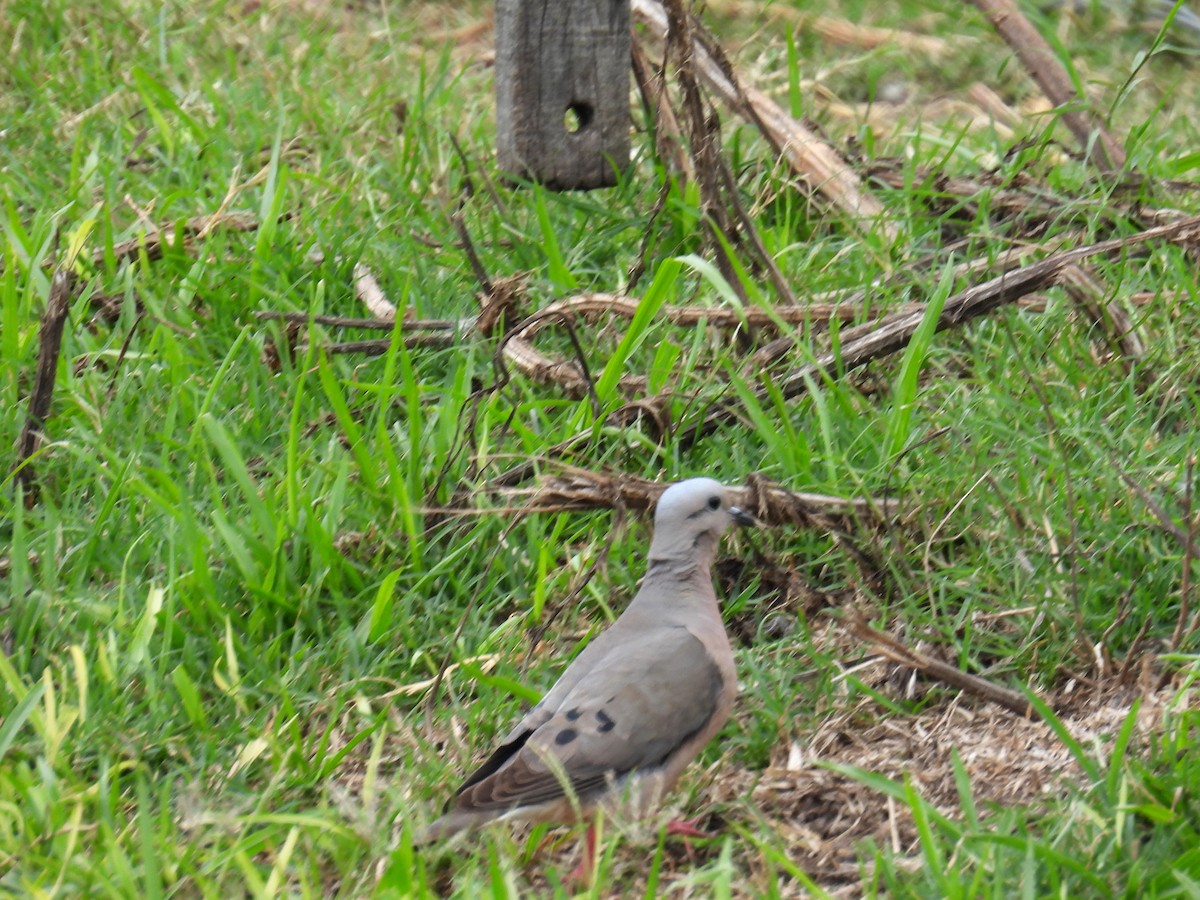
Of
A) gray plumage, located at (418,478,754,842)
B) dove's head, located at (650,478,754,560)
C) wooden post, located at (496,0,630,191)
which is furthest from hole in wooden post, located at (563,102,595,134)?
gray plumage, located at (418,478,754,842)

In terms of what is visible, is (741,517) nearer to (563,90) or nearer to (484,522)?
(484,522)

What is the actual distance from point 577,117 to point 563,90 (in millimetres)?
148

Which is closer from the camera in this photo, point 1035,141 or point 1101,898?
point 1101,898

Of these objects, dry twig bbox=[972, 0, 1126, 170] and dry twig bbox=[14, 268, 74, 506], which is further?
dry twig bbox=[972, 0, 1126, 170]

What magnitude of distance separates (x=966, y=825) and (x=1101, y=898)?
30 centimetres

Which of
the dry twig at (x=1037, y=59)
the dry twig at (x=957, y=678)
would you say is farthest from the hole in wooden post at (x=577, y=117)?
the dry twig at (x=957, y=678)

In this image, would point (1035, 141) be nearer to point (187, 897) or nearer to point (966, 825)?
point (966, 825)

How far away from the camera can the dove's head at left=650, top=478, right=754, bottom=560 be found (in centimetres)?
329

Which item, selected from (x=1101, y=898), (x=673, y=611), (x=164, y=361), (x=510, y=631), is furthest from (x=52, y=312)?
(x=1101, y=898)

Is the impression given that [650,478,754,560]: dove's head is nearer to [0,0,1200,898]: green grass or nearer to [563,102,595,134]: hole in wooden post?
[0,0,1200,898]: green grass

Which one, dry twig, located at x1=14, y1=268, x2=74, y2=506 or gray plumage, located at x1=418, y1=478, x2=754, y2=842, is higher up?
dry twig, located at x1=14, y1=268, x2=74, y2=506

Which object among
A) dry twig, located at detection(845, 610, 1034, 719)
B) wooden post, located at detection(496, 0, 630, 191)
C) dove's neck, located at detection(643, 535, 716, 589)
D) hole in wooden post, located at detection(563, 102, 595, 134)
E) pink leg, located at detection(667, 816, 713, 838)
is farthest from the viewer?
hole in wooden post, located at detection(563, 102, 595, 134)

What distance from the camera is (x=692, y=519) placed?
330 cm

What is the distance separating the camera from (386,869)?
8.81ft
